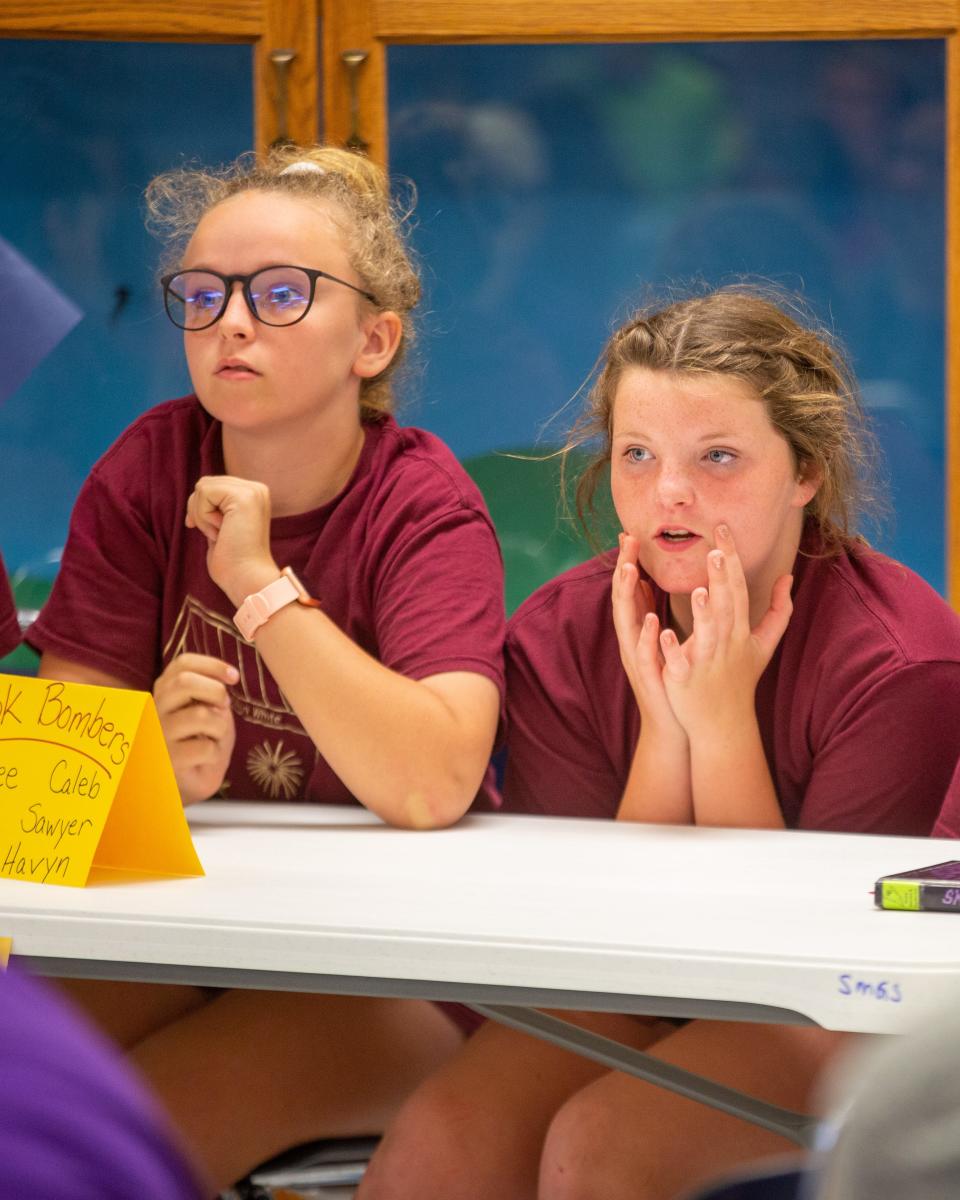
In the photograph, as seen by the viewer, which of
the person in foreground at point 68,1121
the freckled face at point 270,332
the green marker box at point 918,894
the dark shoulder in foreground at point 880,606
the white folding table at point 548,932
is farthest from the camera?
the freckled face at point 270,332

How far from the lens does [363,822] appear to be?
133 cm

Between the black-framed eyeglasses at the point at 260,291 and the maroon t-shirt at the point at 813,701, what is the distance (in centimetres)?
36

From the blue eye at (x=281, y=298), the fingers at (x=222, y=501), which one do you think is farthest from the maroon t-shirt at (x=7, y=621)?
the blue eye at (x=281, y=298)

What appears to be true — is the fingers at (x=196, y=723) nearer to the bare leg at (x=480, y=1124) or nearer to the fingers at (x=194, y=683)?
the fingers at (x=194, y=683)

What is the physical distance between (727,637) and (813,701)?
3.8 inches

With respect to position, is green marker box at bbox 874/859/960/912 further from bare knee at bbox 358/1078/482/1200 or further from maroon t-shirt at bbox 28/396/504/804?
maroon t-shirt at bbox 28/396/504/804

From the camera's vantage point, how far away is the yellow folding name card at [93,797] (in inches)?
42.2

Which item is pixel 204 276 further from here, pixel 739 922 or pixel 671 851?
pixel 739 922

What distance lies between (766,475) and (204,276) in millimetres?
543

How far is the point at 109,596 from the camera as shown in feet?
4.84

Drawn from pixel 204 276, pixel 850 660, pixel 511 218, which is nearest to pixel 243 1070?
pixel 850 660

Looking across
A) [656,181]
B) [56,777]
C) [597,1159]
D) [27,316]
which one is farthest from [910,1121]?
[27,316]

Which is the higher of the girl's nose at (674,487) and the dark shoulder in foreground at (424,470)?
the dark shoulder in foreground at (424,470)

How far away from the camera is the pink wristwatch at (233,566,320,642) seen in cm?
133
